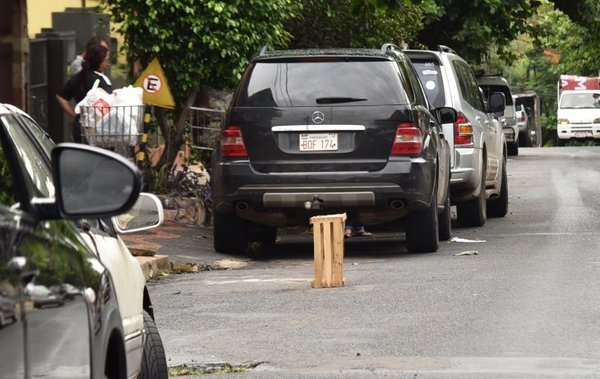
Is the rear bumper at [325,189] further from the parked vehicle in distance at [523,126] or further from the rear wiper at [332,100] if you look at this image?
the parked vehicle in distance at [523,126]

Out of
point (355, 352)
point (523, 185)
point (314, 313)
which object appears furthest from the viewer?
point (523, 185)

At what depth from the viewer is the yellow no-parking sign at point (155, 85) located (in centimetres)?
1692

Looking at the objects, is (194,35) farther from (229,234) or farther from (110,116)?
(229,234)

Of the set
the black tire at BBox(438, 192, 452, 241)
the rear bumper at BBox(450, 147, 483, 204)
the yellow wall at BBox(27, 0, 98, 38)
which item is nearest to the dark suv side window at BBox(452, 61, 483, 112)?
the rear bumper at BBox(450, 147, 483, 204)

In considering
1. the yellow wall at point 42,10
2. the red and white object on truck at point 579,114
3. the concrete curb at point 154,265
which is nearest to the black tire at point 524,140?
the red and white object on truck at point 579,114

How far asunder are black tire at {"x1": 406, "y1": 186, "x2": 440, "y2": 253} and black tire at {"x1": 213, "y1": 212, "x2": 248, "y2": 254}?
146 cm

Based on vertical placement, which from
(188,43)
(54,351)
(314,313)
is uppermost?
(188,43)

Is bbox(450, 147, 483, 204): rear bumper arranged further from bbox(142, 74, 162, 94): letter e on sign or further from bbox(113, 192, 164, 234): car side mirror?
bbox(113, 192, 164, 234): car side mirror

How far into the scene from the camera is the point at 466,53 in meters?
34.5

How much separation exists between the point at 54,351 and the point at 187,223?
1247 cm

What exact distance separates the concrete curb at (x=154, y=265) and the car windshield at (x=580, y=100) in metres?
46.1

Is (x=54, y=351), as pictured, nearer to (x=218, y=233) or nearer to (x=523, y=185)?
(x=218, y=233)

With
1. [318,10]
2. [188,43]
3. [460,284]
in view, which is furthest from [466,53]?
[460,284]

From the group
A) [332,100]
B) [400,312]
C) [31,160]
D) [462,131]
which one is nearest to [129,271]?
[31,160]
